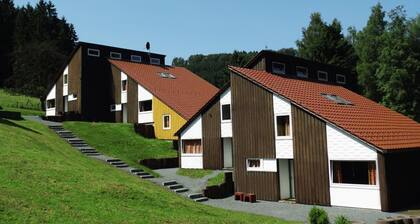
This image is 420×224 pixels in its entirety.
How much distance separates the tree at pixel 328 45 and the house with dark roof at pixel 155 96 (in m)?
20.1

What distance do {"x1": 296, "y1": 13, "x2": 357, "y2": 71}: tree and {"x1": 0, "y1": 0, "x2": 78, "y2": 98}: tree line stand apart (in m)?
41.2

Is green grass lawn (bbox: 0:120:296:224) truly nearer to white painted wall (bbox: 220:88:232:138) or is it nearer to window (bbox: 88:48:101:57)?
white painted wall (bbox: 220:88:232:138)

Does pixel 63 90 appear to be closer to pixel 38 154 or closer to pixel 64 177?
pixel 38 154

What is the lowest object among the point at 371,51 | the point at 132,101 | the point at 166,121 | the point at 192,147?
the point at 192,147

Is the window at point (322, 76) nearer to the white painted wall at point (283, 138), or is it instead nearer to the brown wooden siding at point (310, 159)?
the white painted wall at point (283, 138)

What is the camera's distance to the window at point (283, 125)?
25.3 m

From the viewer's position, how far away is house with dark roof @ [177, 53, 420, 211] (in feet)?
71.4

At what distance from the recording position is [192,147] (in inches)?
1307

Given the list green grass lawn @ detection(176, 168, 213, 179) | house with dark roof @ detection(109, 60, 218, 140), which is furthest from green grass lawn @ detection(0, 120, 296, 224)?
house with dark roof @ detection(109, 60, 218, 140)

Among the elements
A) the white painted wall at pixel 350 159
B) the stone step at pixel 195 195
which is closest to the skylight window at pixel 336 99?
the white painted wall at pixel 350 159

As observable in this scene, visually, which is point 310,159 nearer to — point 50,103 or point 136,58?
point 136,58

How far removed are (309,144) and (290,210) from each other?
12.8ft

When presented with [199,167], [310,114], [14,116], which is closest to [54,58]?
[14,116]

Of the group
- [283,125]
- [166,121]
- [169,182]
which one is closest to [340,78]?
[166,121]
